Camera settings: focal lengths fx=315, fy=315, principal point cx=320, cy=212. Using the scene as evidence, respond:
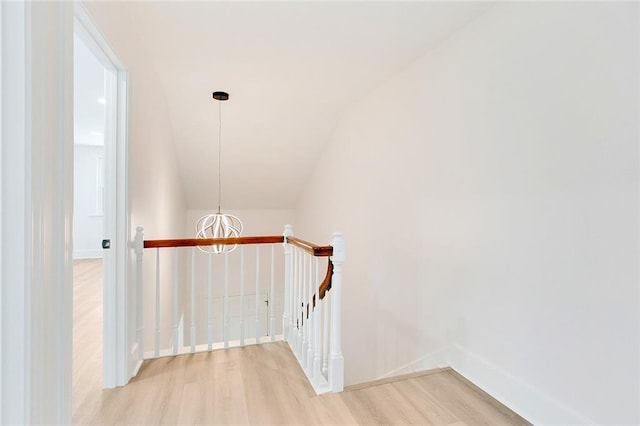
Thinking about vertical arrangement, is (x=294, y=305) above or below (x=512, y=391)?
above

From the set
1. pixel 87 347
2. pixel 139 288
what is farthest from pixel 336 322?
pixel 87 347

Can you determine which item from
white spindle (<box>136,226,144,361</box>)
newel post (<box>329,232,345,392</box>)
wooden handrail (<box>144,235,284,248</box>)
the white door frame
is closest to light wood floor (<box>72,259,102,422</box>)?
the white door frame

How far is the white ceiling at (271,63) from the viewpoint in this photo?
2.07m

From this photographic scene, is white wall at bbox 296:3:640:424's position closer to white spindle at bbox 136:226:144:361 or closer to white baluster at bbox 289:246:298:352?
white baluster at bbox 289:246:298:352

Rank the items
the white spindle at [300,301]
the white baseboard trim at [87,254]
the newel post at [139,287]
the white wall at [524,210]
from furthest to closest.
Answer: the white baseboard trim at [87,254]
the white spindle at [300,301]
the newel post at [139,287]
the white wall at [524,210]

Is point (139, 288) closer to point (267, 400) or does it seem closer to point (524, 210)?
point (267, 400)

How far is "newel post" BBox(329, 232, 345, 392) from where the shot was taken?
199 cm

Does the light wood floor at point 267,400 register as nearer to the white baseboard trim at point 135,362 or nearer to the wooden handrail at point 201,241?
the white baseboard trim at point 135,362

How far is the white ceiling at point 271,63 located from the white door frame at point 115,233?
0.56 metres

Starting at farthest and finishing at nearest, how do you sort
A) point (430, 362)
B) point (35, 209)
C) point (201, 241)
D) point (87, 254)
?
1. point (87, 254)
2. point (201, 241)
3. point (430, 362)
4. point (35, 209)

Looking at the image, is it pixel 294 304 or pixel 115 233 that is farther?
pixel 294 304

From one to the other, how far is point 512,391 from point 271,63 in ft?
9.77

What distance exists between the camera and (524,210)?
5.95 ft

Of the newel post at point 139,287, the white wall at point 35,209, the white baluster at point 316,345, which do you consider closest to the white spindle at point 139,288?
the newel post at point 139,287
